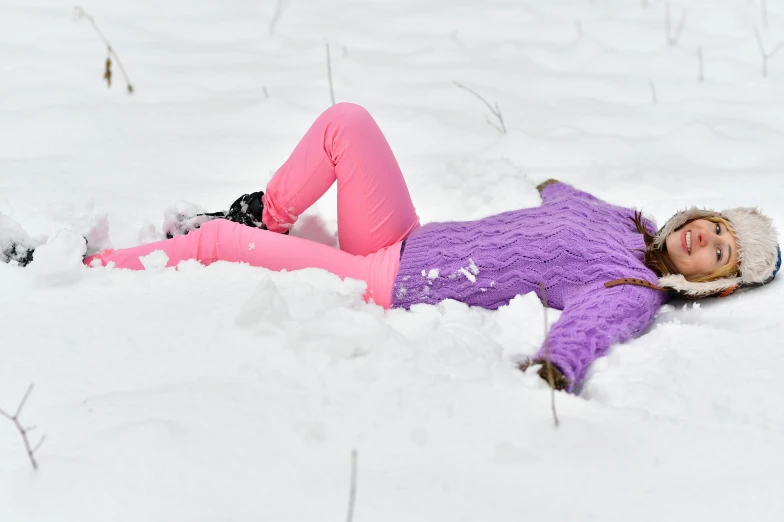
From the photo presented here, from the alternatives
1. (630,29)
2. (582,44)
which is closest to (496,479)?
(582,44)

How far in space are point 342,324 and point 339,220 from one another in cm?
69

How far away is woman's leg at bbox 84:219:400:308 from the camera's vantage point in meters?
2.01

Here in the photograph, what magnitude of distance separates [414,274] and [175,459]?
3.32 feet

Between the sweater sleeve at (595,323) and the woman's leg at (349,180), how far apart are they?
2.18ft

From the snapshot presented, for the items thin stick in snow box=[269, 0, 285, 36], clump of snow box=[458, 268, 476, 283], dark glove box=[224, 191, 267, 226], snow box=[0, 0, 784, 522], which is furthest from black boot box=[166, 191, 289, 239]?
thin stick in snow box=[269, 0, 285, 36]

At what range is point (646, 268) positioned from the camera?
205 centimetres

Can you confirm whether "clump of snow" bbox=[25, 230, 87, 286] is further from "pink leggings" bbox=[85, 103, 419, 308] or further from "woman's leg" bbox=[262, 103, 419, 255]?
"woman's leg" bbox=[262, 103, 419, 255]

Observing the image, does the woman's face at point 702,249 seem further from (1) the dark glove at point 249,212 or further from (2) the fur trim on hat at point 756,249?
(1) the dark glove at point 249,212

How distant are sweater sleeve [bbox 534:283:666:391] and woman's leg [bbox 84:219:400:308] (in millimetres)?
562

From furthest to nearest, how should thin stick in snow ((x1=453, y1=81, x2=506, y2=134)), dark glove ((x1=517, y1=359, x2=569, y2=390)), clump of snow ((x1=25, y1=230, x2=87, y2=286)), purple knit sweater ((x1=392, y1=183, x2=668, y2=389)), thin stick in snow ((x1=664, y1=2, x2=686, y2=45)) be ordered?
thin stick in snow ((x1=664, y1=2, x2=686, y2=45)), thin stick in snow ((x1=453, y1=81, x2=506, y2=134)), purple knit sweater ((x1=392, y1=183, x2=668, y2=389)), clump of snow ((x1=25, y1=230, x2=87, y2=286)), dark glove ((x1=517, y1=359, x2=569, y2=390))

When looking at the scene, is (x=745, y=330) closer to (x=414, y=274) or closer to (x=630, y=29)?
(x=414, y=274)

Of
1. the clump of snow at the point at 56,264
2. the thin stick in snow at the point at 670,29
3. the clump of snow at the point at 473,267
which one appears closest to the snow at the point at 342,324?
the clump of snow at the point at 56,264

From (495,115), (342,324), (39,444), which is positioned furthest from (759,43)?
(39,444)

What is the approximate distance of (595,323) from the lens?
1.71m
